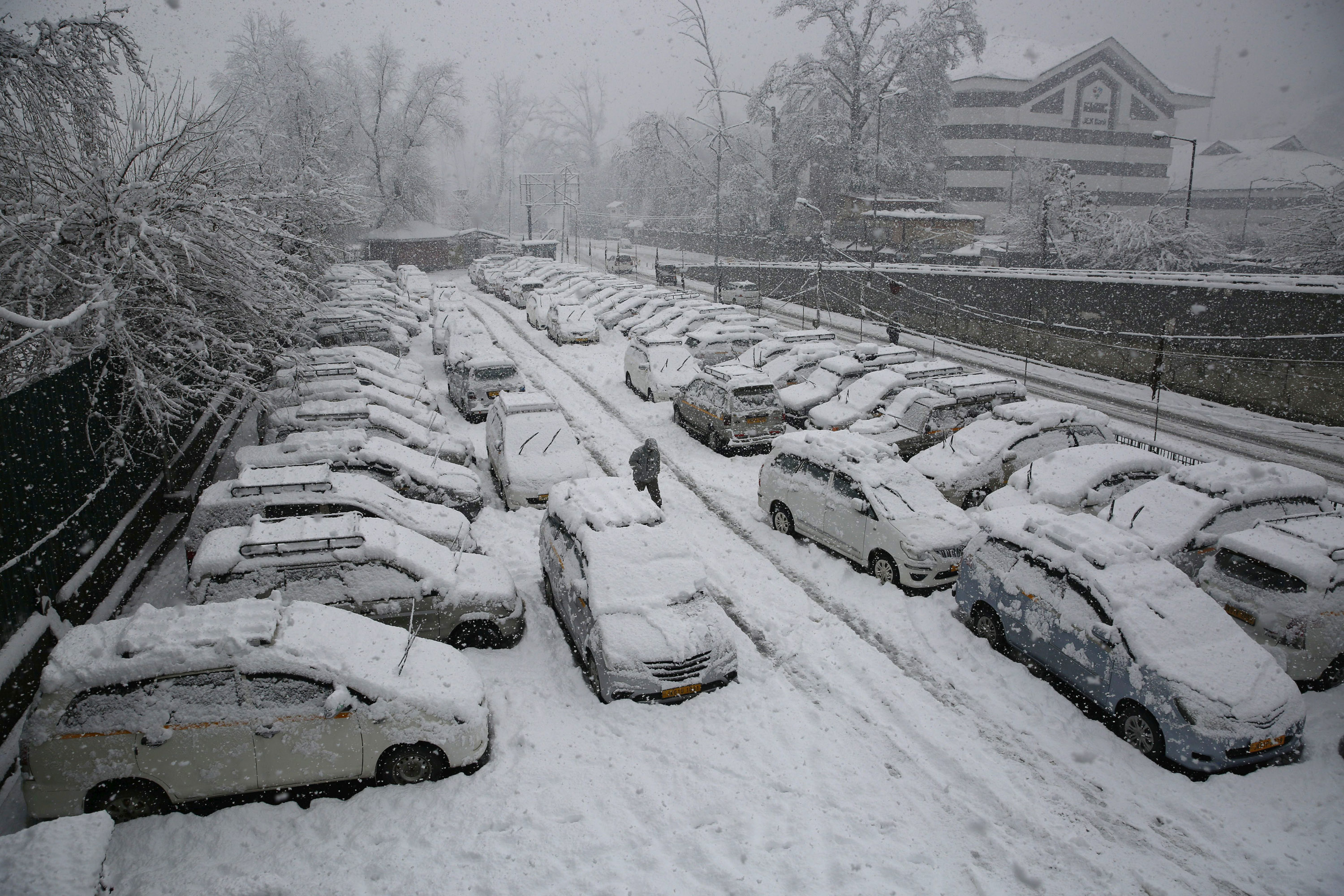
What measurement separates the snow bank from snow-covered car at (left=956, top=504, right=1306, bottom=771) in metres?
8.79

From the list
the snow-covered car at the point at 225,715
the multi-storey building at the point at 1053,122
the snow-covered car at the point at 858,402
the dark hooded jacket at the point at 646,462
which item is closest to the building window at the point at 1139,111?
the multi-storey building at the point at 1053,122

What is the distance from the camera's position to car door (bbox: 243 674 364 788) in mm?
6590

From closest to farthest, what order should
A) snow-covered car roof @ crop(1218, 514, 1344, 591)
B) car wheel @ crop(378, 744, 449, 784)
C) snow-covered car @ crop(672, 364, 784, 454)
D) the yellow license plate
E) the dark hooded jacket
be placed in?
1. car wheel @ crop(378, 744, 449, 784)
2. the yellow license plate
3. snow-covered car roof @ crop(1218, 514, 1344, 591)
4. the dark hooded jacket
5. snow-covered car @ crop(672, 364, 784, 454)

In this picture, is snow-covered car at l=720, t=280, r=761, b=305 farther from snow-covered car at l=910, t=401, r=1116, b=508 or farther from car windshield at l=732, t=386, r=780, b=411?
snow-covered car at l=910, t=401, r=1116, b=508

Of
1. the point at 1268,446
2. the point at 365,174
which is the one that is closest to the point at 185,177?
the point at 1268,446

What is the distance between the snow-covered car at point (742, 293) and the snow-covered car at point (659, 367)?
19.5 metres

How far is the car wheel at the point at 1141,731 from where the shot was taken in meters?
7.52

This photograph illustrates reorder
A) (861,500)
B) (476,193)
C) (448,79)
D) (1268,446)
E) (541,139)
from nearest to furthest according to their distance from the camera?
(861,500)
(1268,446)
(448,79)
(541,139)
(476,193)

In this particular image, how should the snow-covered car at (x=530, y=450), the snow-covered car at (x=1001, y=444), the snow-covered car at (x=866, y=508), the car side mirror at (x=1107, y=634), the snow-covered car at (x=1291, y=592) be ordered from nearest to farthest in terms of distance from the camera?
1. the car side mirror at (x=1107, y=634)
2. the snow-covered car at (x=1291, y=592)
3. the snow-covered car at (x=866, y=508)
4. the snow-covered car at (x=530, y=450)
5. the snow-covered car at (x=1001, y=444)

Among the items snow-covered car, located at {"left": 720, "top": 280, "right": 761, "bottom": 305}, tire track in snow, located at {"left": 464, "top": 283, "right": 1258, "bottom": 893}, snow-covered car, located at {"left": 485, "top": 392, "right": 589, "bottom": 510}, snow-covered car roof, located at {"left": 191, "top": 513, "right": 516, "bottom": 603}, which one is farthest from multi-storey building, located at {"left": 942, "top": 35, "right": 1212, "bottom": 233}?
snow-covered car roof, located at {"left": 191, "top": 513, "right": 516, "bottom": 603}

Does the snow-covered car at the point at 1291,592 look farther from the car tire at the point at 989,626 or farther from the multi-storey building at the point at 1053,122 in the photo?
the multi-storey building at the point at 1053,122

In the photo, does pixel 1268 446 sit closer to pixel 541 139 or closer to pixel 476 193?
pixel 541 139

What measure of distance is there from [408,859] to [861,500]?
7.56 meters

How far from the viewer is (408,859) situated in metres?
6.31
